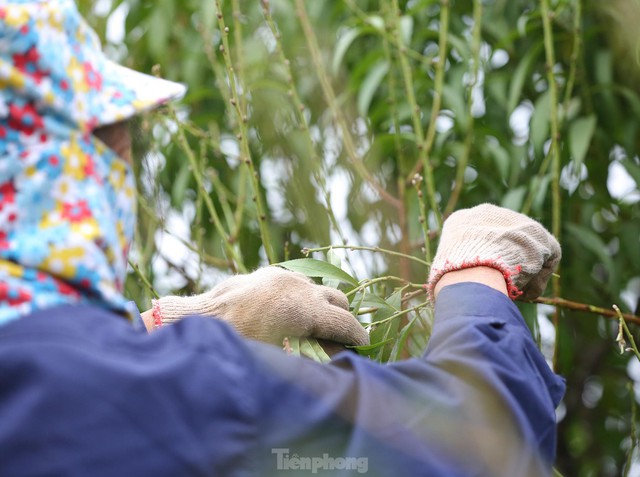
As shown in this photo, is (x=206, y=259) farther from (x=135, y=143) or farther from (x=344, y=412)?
(x=344, y=412)

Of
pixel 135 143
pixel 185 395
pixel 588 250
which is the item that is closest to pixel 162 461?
pixel 185 395

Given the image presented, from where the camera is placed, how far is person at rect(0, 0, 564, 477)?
776 millimetres

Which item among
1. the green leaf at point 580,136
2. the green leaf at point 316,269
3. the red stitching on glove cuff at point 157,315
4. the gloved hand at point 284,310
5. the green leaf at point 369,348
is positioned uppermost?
the gloved hand at point 284,310

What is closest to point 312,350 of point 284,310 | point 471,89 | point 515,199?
point 284,310

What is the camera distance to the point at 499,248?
123 cm

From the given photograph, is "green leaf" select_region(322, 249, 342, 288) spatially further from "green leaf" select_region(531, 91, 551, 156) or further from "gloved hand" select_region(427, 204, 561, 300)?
"green leaf" select_region(531, 91, 551, 156)

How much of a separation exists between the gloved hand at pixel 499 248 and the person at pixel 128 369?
193mm

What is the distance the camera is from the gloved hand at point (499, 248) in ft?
4.00

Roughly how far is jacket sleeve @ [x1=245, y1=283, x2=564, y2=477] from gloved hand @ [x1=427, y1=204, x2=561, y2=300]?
0.63 feet

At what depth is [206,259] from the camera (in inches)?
74.3

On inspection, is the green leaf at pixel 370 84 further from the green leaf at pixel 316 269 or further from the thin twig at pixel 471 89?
the green leaf at pixel 316 269

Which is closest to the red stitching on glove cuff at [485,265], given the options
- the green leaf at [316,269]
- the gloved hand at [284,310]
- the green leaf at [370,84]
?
the gloved hand at [284,310]

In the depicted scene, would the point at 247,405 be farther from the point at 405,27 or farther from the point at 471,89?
the point at 405,27

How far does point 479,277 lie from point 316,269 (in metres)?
0.37
